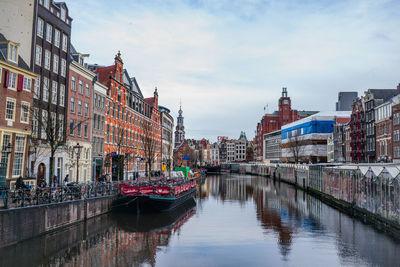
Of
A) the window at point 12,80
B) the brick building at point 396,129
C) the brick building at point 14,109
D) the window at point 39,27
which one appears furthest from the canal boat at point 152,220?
the brick building at point 396,129

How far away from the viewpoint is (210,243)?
24.2m

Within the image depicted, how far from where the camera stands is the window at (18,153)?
3372 cm

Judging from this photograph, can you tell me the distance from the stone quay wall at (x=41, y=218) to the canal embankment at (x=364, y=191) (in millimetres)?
22767

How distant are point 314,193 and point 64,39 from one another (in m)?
45.7

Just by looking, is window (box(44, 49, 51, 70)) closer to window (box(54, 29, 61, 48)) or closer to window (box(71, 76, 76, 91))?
window (box(54, 29, 61, 48))

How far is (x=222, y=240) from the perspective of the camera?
25.1m

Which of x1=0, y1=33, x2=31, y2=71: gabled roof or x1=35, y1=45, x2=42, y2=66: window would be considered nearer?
x1=0, y1=33, x2=31, y2=71: gabled roof

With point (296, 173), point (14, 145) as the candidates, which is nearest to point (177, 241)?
point (14, 145)

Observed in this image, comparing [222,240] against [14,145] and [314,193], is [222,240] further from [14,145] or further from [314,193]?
[314,193]

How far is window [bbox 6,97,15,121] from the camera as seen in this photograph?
32.9m

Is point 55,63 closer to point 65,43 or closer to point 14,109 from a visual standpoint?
point 65,43

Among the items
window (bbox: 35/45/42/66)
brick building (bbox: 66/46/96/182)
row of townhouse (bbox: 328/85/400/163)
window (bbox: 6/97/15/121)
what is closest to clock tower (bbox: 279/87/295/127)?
row of townhouse (bbox: 328/85/400/163)

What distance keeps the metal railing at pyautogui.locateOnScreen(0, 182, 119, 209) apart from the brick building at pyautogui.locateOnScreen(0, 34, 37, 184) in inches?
287

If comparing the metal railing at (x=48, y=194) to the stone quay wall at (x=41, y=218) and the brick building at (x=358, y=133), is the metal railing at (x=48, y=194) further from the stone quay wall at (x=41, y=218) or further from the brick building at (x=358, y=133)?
the brick building at (x=358, y=133)
